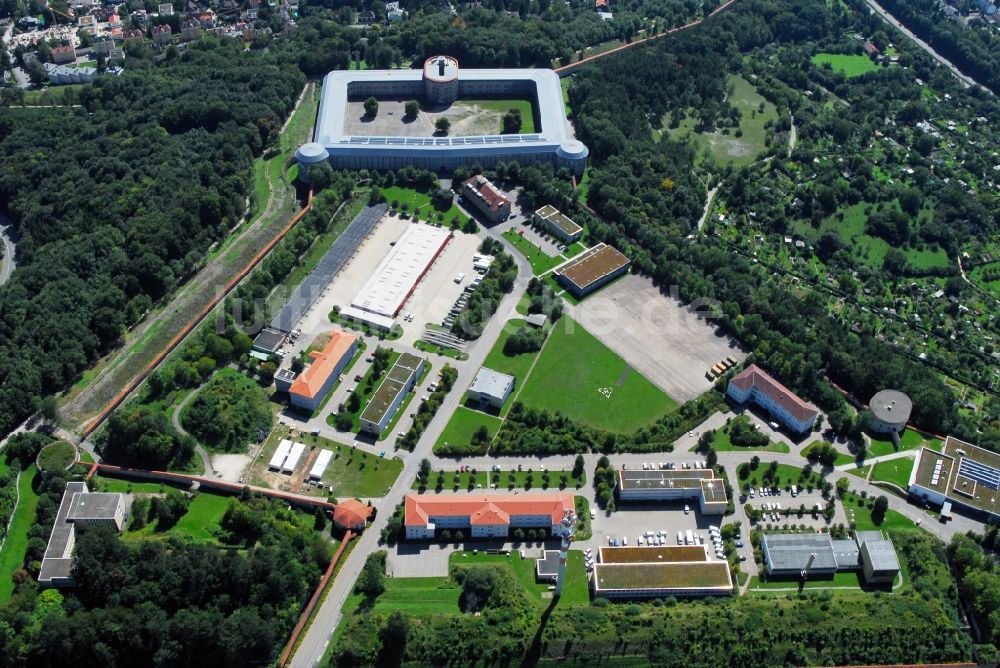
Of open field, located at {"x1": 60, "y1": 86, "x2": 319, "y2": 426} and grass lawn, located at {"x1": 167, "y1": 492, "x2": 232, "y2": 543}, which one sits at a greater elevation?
open field, located at {"x1": 60, "y1": 86, "x2": 319, "y2": 426}

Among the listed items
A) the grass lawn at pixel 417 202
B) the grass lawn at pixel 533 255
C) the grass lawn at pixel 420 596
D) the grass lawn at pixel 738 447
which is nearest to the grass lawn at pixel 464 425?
the grass lawn at pixel 420 596

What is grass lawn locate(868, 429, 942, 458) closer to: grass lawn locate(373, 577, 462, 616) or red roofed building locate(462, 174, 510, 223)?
grass lawn locate(373, 577, 462, 616)

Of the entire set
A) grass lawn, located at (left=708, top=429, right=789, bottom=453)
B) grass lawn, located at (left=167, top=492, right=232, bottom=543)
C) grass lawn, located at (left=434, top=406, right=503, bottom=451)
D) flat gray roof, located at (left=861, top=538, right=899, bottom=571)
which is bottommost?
grass lawn, located at (left=167, top=492, right=232, bottom=543)

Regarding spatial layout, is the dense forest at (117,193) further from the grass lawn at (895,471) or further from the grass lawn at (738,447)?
the grass lawn at (895,471)

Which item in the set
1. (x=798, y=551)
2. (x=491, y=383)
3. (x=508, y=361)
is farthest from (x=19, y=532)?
(x=798, y=551)

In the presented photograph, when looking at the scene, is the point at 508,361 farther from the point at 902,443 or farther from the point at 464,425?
the point at 902,443

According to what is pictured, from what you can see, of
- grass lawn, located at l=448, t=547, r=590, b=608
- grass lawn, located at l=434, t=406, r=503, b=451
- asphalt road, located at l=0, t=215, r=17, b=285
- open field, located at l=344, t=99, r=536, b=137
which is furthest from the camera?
open field, located at l=344, t=99, r=536, b=137

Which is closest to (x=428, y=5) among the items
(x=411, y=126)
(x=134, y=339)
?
(x=411, y=126)

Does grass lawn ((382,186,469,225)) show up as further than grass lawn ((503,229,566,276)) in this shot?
Yes

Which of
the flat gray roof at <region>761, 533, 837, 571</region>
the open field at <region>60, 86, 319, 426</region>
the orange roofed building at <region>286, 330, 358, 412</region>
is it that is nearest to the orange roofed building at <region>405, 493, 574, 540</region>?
the orange roofed building at <region>286, 330, 358, 412</region>
